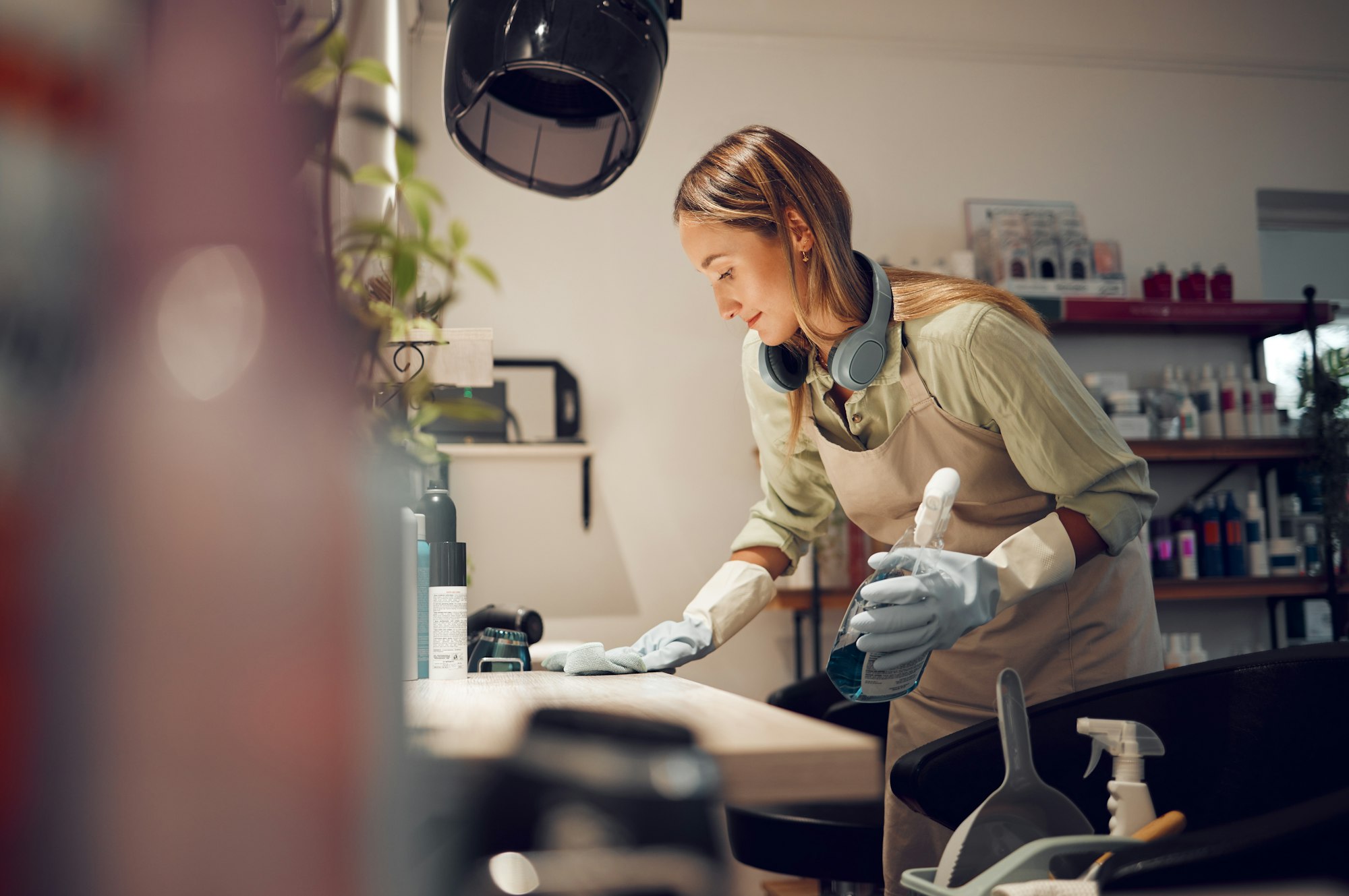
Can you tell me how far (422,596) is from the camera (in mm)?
1260

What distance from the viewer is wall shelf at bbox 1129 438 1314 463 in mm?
3586

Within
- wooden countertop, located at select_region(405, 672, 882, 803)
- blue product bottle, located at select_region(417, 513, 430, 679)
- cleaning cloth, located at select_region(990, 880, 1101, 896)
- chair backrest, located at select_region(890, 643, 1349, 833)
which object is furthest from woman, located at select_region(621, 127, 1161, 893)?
cleaning cloth, located at select_region(990, 880, 1101, 896)

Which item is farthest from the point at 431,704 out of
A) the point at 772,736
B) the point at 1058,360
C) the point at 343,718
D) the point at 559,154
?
the point at 1058,360

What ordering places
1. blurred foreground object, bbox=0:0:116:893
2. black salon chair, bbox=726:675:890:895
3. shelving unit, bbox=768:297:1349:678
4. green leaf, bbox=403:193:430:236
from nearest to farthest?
blurred foreground object, bbox=0:0:116:893
green leaf, bbox=403:193:430:236
black salon chair, bbox=726:675:890:895
shelving unit, bbox=768:297:1349:678

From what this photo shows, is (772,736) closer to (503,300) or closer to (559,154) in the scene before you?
(559,154)

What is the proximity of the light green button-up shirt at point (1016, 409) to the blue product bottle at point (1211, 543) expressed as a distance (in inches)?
107

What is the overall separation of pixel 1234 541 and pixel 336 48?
4117mm

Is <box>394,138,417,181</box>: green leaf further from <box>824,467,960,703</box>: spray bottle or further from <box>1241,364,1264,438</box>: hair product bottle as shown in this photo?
<box>1241,364,1264,438</box>: hair product bottle

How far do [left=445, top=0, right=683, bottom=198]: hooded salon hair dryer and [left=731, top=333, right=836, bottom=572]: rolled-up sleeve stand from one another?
19.5 inches

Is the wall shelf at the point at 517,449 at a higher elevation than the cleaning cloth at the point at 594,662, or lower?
higher

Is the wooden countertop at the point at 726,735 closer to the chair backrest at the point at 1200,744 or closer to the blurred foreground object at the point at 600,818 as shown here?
the blurred foreground object at the point at 600,818

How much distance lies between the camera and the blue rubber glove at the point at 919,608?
3.66 feet

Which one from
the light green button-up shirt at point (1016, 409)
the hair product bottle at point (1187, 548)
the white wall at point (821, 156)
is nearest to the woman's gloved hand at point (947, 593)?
the light green button-up shirt at point (1016, 409)

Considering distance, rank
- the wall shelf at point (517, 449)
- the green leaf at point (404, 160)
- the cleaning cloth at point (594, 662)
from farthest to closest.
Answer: the wall shelf at point (517, 449) → the cleaning cloth at point (594, 662) → the green leaf at point (404, 160)
